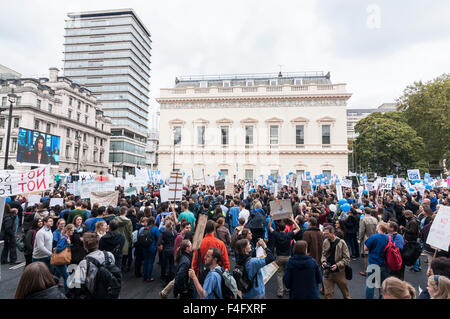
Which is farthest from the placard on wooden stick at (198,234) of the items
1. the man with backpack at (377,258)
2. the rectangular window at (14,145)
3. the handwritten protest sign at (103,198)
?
the rectangular window at (14,145)

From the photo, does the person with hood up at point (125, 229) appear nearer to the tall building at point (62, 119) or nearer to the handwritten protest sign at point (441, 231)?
the handwritten protest sign at point (441, 231)

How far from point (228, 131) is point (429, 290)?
34245mm

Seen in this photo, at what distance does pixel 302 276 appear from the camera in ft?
12.4

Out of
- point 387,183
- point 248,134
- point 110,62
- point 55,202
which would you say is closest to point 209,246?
point 55,202

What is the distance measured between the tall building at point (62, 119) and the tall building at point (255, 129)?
1741 centimetres

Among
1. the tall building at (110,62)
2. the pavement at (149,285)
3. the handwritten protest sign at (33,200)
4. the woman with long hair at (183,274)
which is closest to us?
the woman with long hair at (183,274)

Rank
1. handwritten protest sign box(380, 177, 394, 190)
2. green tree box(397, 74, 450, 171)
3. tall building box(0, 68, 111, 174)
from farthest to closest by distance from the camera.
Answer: tall building box(0, 68, 111, 174) → green tree box(397, 74, 450, 171) → handwritten protest sign box(380, 177, 394, 190)

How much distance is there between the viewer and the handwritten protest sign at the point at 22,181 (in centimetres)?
692

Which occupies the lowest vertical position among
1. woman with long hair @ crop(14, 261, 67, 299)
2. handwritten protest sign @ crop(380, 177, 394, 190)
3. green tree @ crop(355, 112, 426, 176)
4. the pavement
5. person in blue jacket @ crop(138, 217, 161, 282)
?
the pavement

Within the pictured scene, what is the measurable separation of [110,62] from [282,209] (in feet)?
278

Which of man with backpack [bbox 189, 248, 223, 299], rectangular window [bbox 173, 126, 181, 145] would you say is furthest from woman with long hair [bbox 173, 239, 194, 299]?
rectangular window [bbox 173, 126, 181, 145]

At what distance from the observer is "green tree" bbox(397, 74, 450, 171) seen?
1277 inches

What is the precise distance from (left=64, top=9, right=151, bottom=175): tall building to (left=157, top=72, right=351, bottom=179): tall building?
135 ft

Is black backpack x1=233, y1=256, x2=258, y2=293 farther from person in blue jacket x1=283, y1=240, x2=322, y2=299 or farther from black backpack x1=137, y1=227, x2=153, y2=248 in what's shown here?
black backpack x1=137, y1=227, x2=153, y2=248
